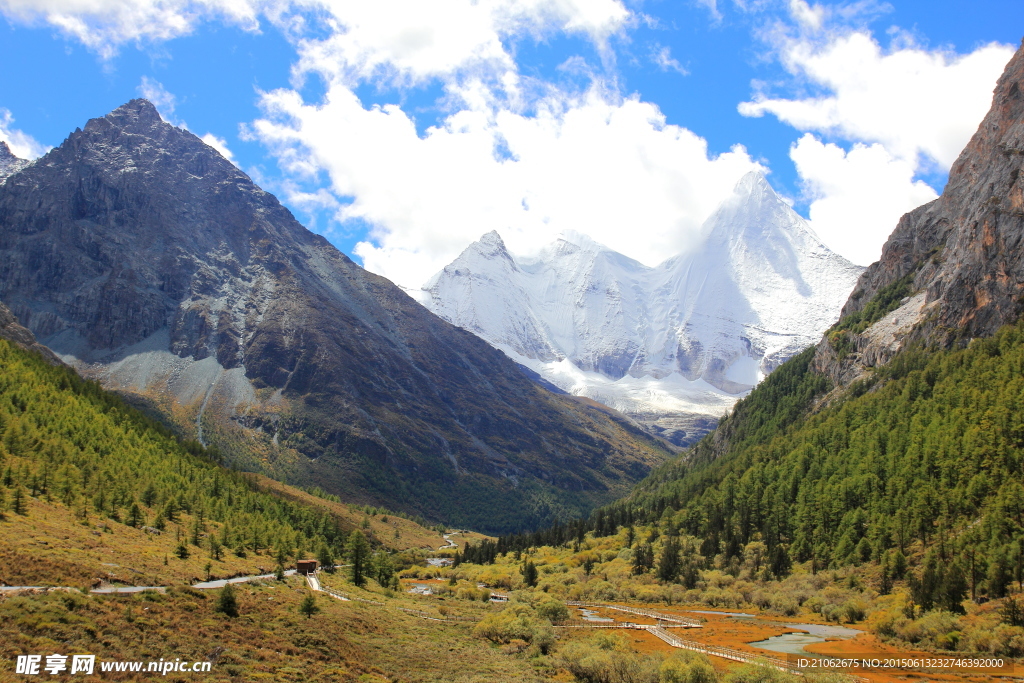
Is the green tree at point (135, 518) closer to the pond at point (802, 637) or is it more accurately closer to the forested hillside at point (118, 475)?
the forested hillside at point (118, 475)

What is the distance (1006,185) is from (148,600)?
533 feet

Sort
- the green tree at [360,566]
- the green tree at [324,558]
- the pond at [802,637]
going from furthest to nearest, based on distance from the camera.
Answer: the green tree at [324,558] < the green tree at [360,566] < the pond at [802,637]

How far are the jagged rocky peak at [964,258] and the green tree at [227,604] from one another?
134 meters

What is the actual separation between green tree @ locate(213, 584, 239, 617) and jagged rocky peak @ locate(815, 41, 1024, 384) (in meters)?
134

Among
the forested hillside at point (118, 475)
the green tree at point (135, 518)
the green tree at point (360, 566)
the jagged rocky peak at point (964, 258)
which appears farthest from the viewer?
the jagged rocky peak at point (964, 258)

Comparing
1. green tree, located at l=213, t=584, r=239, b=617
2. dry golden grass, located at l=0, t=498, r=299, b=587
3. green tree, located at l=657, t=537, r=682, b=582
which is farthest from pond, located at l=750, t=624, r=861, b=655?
dry golden grass, located at l=0, t=498, r=299, b=587

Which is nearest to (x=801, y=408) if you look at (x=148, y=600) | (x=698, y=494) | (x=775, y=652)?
(x=698, y=494)

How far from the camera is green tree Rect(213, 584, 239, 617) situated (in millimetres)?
43844

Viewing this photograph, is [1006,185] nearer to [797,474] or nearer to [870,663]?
[797,474]

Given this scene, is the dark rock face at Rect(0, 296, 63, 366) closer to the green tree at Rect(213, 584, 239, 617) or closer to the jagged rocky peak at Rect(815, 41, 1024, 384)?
the green tree at Rect(213, 584, 239, 617)

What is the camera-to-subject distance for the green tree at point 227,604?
43844 millimetres

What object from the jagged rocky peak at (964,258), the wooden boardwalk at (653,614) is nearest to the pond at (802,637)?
the wooden boardwalk at (653,614)

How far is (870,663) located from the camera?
152 feet

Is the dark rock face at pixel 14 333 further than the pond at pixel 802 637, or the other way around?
Result: the dark rock face at pixel 14 333
